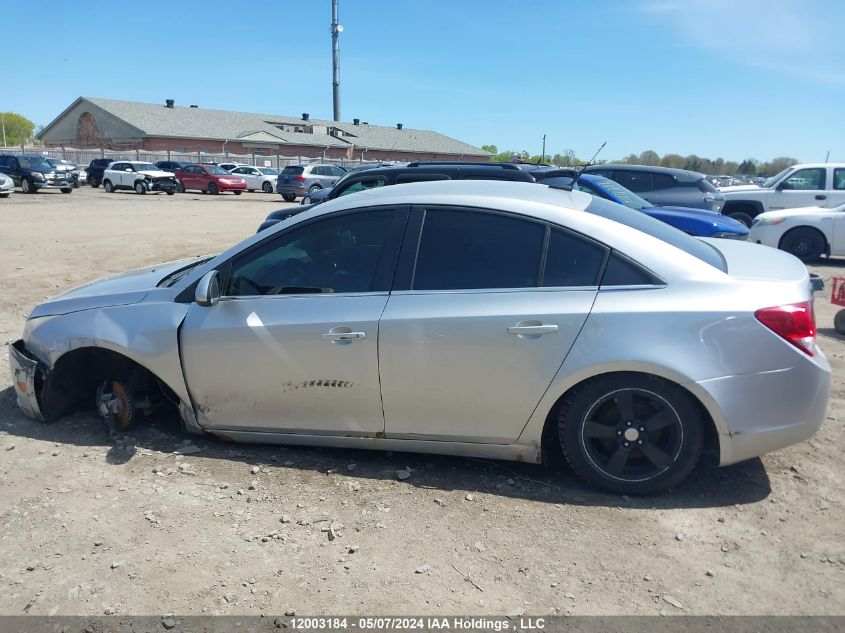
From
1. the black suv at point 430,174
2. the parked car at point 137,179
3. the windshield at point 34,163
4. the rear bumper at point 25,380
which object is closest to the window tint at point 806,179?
the black suv at point 430,174

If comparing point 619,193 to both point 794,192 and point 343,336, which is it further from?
point 343,336

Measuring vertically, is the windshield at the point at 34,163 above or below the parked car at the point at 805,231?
above

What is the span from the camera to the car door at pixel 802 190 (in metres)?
14.3

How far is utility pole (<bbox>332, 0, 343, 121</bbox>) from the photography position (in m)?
68.3

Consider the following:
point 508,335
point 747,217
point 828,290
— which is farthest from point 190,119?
point 508,335

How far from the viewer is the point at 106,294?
14.4 ft

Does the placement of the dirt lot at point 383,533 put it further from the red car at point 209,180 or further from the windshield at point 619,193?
the red car at point 209,180

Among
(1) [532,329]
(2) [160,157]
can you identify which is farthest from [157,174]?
Answer: (1) [532,329]

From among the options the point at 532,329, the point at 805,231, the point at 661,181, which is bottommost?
the point at 532,329

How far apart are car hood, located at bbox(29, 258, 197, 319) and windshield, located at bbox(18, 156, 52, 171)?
3140 cm

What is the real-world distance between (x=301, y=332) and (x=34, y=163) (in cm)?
3359

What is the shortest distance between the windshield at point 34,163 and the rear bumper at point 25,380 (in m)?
31.5

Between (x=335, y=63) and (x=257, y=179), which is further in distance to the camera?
(x=335, y=63)

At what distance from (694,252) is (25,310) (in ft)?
24.4
